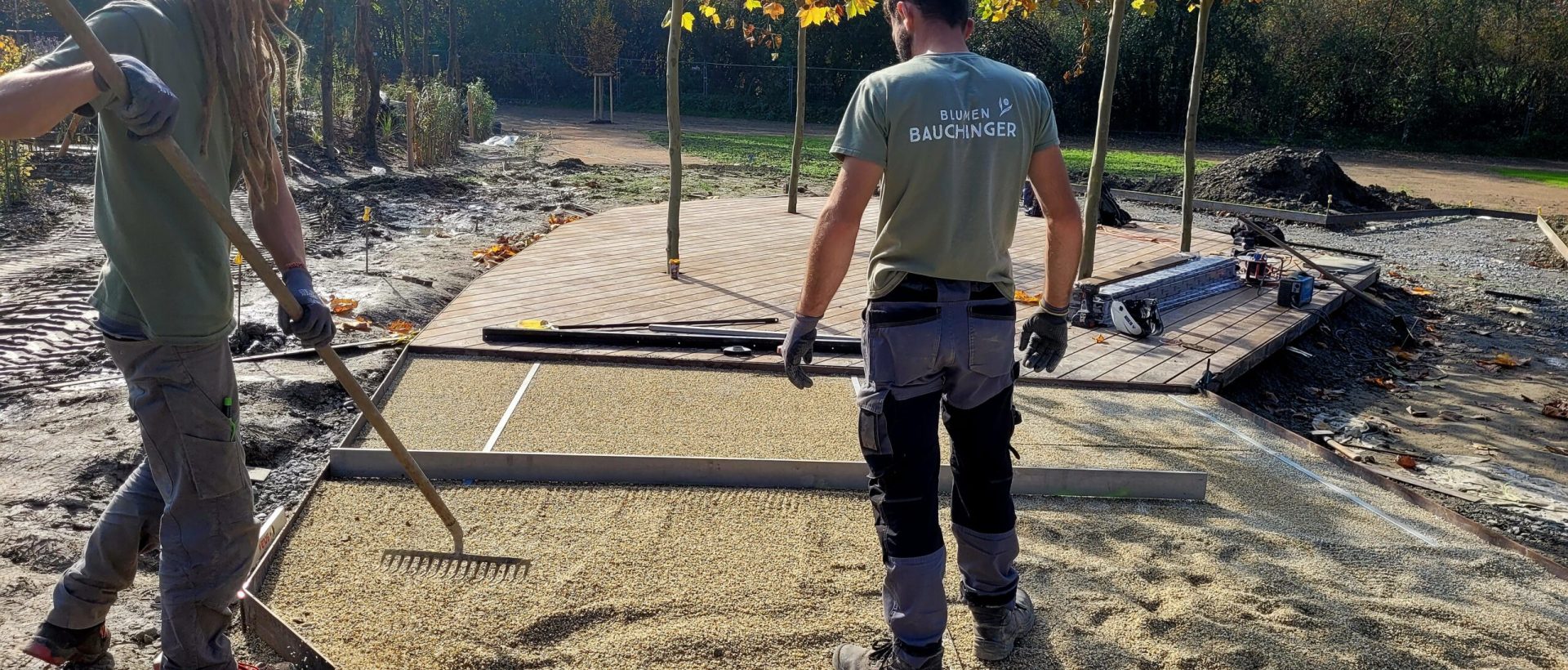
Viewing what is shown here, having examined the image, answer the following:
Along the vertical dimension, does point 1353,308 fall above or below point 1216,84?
below

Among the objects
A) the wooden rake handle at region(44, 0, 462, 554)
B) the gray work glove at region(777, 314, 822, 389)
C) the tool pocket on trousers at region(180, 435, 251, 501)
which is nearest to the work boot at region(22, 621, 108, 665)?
the tool pocket on trousers at region(180, 435, 251, 501)

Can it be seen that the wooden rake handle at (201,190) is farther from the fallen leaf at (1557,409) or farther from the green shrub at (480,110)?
the green shrub at (480,110)

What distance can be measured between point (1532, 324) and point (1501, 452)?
12.1 ft

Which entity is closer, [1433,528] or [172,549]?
[172,549]

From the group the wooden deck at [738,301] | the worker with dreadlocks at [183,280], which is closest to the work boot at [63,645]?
the worker with dreadlocks at [183,280]

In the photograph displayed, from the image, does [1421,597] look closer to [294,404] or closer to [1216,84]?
[294,404]

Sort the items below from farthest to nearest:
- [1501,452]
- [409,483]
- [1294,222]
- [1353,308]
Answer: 1. [1294,222]
2. [1353,308]
3. [1501,452]
4. [409,483]

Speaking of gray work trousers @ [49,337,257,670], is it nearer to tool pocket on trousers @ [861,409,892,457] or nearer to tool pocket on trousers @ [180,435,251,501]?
tool pocket on trousers @ [180,435,251,501]

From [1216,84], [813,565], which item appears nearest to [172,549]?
[813,565]

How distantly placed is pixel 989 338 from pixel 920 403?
0.79ft

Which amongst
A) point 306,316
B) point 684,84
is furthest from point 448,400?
point 684,84

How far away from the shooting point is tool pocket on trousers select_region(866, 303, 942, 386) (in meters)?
2.60

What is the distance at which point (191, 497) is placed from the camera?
7.77ft

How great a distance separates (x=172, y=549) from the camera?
2.38 metres
